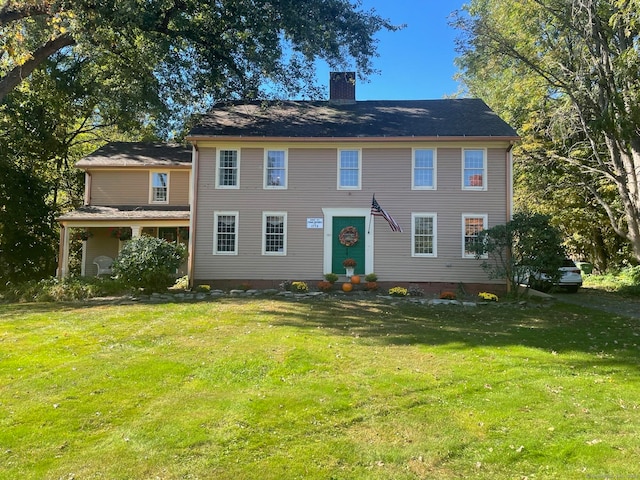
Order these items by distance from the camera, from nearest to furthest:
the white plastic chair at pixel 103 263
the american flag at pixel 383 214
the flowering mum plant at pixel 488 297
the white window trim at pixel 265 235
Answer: the flowering mum plant at pixel 488 297 < the american flag at pixel 383 214 < the white window trim at pixel 265 235 < the white plastic chair at pixel 103 263

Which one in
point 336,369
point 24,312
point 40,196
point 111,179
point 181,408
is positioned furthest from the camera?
point 40,196

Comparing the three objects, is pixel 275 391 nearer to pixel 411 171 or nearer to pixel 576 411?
pixel 576 411

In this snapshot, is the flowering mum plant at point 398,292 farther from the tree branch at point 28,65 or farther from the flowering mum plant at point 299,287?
the tree branch at point 28,65

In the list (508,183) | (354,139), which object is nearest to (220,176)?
(354,139)

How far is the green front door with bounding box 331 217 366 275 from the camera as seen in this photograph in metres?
14.9

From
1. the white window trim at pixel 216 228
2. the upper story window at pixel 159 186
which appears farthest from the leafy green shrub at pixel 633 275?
the upper story window at pixel 159 186

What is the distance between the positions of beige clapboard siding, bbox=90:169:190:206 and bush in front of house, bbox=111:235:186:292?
15.7ft

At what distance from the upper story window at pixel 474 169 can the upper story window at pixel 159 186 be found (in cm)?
1200

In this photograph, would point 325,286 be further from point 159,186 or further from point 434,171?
point 159,186

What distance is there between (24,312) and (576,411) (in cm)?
1197

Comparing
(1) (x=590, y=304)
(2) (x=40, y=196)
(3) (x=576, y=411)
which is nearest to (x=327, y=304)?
(3) (x=576, y=411)

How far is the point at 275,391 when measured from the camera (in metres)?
4.94

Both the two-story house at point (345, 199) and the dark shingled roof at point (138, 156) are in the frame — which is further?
the dark shingled roof at point (138, 156)

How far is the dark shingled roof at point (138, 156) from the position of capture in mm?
17656
